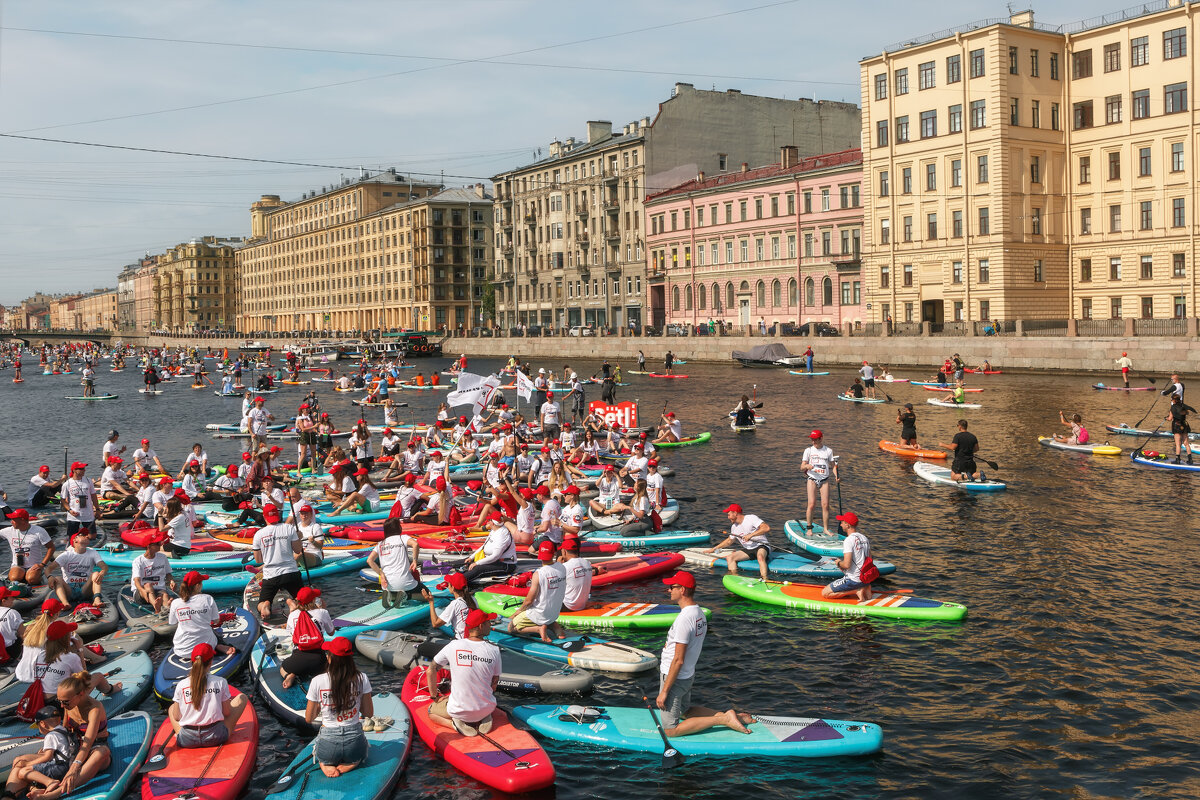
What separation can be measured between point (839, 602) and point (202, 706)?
9.75 m

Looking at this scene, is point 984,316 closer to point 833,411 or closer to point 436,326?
point 833,411

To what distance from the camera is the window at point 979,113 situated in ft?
219

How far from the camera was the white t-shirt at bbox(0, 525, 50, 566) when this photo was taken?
16.5 meters

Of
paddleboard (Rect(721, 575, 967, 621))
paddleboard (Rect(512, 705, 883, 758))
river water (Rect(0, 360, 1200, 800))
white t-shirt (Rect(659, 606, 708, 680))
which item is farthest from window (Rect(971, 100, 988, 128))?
white t-shirt (Rect(659, 606, 708, 680))

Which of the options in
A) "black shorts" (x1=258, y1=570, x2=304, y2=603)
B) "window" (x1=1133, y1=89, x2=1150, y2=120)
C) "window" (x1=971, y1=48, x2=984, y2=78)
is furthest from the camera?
"window" (x1=971, y1=48, x2=984, y2=78)

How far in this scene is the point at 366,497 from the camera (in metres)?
23.4

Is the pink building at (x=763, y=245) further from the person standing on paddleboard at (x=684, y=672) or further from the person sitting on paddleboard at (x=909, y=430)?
the person standing on paddleboard at (x=684, y=672)

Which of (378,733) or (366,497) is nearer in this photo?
(378,733)

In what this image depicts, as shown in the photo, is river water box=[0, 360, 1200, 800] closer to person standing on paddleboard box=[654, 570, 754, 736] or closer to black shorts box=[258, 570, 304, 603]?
person standing on paddleboard box=[654, 570, 754, 736]

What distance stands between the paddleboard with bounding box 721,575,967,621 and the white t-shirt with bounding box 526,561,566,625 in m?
3.90

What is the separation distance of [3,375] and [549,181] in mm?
58399

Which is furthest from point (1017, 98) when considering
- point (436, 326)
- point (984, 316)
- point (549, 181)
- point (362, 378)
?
point (436, 326)

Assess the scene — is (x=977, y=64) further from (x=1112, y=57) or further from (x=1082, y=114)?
(x=1112, y=57)

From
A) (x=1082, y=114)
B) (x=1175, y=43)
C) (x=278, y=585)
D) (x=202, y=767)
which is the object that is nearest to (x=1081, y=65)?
(x=1082, y=114)
